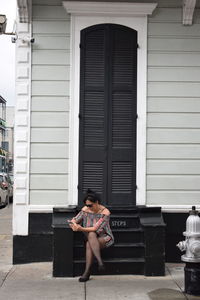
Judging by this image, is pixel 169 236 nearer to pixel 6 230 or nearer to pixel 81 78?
pixel 81 78

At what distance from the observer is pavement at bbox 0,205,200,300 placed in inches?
258

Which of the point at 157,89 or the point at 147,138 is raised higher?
the point at 157,89

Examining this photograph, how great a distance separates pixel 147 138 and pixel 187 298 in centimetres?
307

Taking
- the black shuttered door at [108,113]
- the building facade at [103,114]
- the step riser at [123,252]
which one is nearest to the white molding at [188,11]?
the building facade at [103,114]

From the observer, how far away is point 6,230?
1389 centimetres

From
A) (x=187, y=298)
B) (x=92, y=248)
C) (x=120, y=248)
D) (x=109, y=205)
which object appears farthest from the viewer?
(x=109, y=205)

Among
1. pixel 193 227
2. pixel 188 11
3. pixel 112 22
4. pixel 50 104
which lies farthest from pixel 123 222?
pixel 188 11

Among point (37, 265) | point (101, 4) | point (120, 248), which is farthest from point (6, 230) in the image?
point (101, 4)

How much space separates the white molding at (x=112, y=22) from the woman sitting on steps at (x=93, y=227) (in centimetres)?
101

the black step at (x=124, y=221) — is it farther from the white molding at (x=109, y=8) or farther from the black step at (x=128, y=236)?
the white molding at (x=109, y=8)

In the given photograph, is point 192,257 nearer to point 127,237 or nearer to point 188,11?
point 127,237

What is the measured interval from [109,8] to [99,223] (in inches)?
149

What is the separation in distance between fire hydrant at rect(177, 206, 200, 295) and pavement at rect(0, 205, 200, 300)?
135mm

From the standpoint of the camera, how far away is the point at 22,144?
852 centimetres
